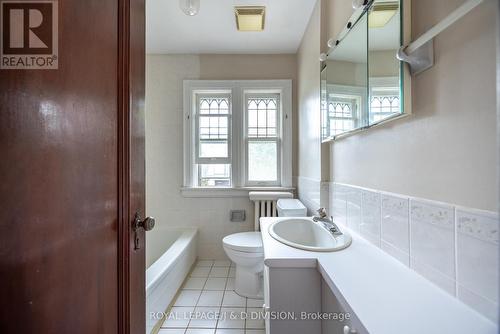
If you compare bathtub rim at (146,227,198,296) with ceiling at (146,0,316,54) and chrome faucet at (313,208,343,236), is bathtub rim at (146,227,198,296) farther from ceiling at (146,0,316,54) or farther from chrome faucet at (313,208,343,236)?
ceiling at (146,0,316,54)

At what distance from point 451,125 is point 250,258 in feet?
5.09

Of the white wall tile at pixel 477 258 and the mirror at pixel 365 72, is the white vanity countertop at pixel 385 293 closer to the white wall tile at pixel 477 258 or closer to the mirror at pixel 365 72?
the white wall tile at pixel 477 258

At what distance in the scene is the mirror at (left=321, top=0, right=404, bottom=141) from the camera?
2.85 feet

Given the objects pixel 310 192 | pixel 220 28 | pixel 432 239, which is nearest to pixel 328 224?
pixel 432 239

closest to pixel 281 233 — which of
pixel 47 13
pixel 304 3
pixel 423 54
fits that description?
pixel 423 54

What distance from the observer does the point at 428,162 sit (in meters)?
0.73

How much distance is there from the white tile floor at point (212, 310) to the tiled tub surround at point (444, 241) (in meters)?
1.12

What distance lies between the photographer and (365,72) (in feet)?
3.56

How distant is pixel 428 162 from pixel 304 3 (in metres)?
1.66

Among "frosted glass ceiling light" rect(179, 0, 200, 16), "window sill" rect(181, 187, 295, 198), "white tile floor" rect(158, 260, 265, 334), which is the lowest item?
"white tile floor" rect(158, 260, 265, 334)

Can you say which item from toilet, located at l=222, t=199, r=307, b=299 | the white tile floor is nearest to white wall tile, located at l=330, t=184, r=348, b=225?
toilet, located at l=222, t=199, r=307, b=299

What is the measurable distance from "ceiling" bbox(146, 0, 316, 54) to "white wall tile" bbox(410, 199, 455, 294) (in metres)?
1.77

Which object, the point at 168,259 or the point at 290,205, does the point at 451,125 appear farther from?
the point at 168,259

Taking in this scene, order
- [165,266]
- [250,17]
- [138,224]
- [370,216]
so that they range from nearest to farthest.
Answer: [138,224] → [370,216] → [165,266] → [250,17]
